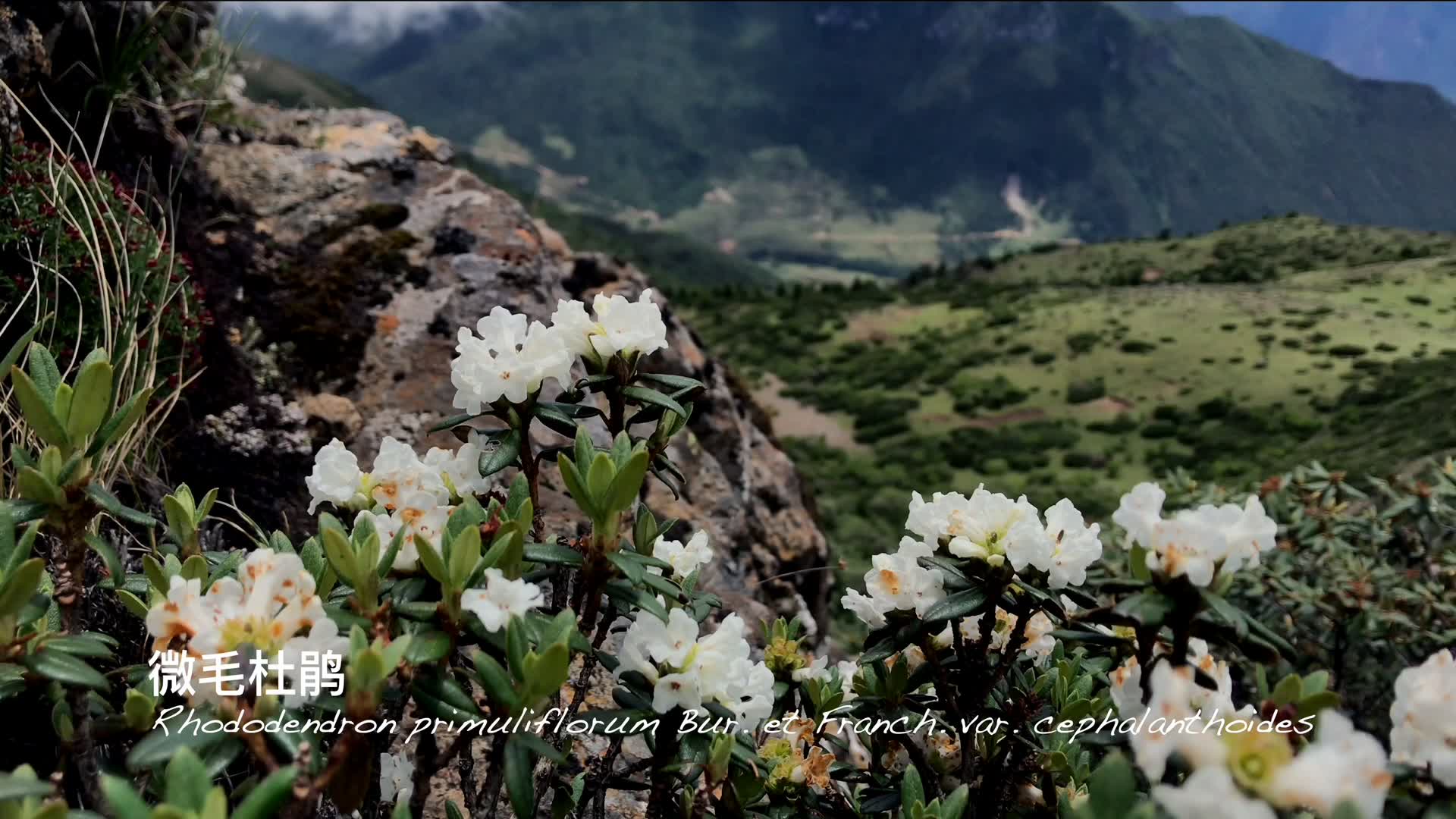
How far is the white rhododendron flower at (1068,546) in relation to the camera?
1.68 m

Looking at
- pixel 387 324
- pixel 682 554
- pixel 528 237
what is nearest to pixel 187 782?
pixel 682 554

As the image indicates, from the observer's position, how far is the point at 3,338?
2727 mm

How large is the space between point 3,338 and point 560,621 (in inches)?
100

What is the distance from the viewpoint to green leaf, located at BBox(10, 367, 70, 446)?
4.48 ft

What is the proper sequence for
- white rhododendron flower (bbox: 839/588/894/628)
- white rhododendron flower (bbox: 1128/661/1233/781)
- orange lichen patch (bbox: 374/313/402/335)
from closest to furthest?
white rhododendron flower (bbox: 1128/661/1233/781), white rhododendron flower (bbox: 839/588/894/628), orange lichen patch (bbox: 374/313/402/335)

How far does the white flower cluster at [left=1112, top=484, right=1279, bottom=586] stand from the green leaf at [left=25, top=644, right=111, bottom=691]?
1.64 meters

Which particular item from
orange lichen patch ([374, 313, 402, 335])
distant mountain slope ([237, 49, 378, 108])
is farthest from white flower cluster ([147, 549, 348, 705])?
distant mountain slope ([237, 49, 378, 108])

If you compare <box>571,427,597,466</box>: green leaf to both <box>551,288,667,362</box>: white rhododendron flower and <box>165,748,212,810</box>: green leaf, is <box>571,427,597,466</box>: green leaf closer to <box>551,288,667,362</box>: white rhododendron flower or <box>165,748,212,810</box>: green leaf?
<box>551,288,667,362</box>: white rhododendron flower

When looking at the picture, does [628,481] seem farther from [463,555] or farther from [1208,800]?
[1208,800]

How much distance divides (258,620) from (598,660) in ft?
2.17

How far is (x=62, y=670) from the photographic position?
1297 mm

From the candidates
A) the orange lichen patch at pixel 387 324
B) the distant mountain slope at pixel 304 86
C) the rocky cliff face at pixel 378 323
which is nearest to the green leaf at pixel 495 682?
the rocky cliff face at pixel 378 323

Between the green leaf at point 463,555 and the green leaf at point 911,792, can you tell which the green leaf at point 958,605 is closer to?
the green leaf at point 911,792

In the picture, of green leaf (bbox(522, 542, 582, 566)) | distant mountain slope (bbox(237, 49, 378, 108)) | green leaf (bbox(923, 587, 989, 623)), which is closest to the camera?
green leaf (bbox(522, 542, 582, 566))
